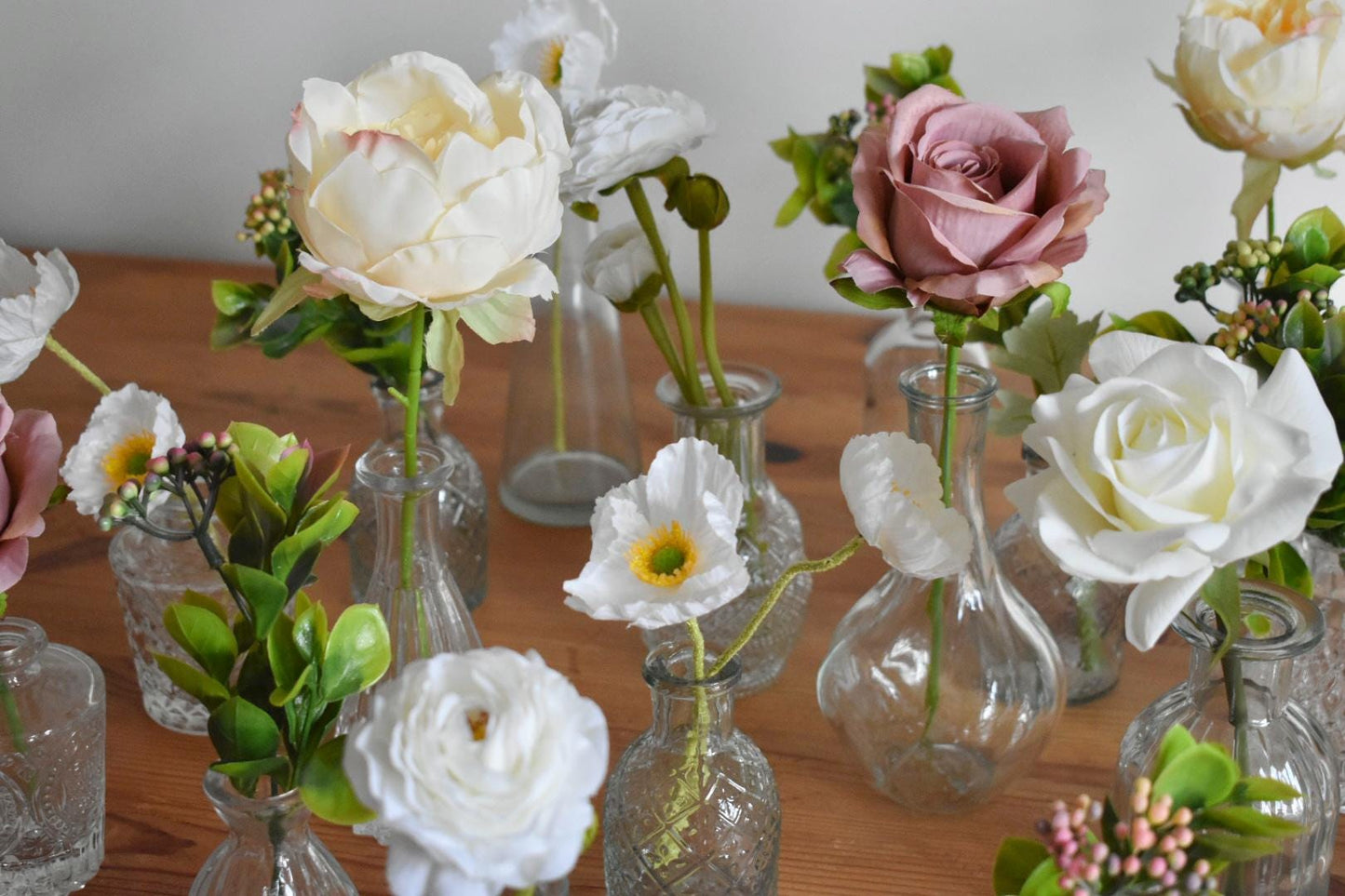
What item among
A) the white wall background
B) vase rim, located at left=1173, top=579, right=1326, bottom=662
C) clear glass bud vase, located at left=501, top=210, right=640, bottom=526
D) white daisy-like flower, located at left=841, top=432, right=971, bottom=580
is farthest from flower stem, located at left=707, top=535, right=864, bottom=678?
the white wall background

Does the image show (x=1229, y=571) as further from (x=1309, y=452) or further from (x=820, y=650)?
(x=820, y=650)

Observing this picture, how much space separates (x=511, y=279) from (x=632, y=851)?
0.80 feet

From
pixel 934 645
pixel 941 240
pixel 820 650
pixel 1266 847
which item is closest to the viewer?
pixel 1266 847

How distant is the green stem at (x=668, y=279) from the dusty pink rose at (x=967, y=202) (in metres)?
0.18

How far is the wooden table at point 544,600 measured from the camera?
674 millimetres

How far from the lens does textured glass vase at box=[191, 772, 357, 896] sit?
52 cm

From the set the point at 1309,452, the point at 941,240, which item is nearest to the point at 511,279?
the point at 941,240

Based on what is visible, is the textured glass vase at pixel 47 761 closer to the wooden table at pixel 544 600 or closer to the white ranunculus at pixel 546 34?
the wooden table at pixel 544 600

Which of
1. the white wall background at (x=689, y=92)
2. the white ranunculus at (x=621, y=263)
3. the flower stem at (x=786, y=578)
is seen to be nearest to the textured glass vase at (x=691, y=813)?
the flower stem at (x=786, y=578)

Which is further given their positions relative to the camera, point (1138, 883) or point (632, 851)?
point (632, 851)

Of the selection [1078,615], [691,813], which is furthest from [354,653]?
[1078,615]

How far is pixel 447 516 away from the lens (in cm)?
84

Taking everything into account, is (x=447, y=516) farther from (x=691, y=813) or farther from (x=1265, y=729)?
(x=1265, y=729)

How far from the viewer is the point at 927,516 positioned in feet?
1.72
